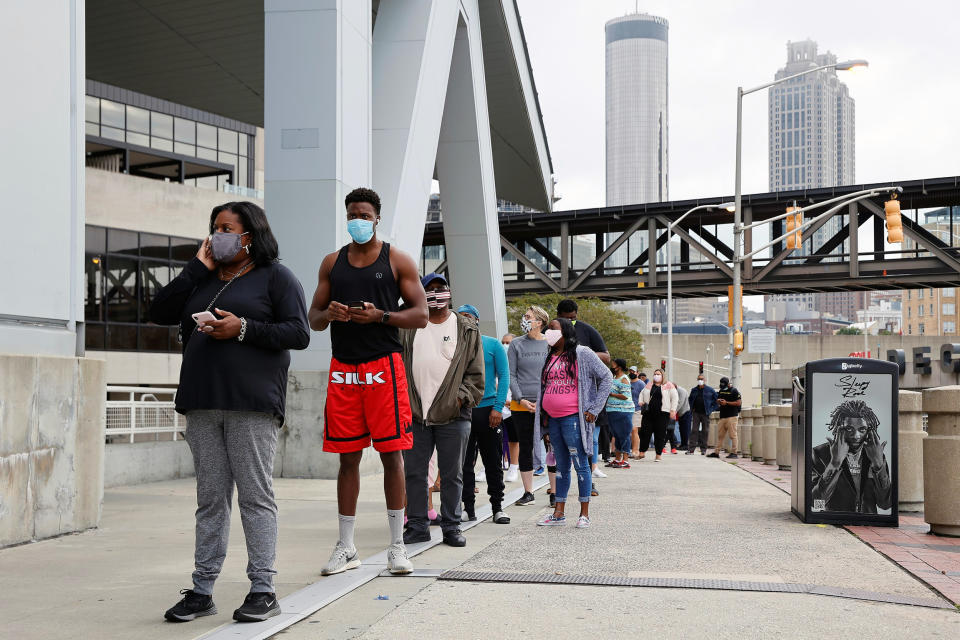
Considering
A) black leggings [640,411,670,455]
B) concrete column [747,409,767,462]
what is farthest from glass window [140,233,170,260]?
concrete column [747,409,767,462]

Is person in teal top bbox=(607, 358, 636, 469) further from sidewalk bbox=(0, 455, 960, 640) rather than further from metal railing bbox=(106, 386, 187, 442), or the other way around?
sidewalk bbox=(0, 455, 960, 640)

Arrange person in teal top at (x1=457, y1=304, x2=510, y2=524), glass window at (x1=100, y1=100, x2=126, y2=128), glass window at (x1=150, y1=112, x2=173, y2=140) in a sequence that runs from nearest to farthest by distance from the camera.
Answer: person in teal top at (x1=457, y1=304, x2=510, y2=524), glass window at (x1=100, y1=100, x2=126, y2=128), glass window at (x1=150, y1=112, x2=173, y2=140)

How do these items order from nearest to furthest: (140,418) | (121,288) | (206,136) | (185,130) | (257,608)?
(257,608)
(140,418)
(121,288)
(185,130)
(206,136)

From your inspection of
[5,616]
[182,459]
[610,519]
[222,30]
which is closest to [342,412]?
[5,616]

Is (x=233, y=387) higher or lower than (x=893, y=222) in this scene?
lower

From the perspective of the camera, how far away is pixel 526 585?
5449mm

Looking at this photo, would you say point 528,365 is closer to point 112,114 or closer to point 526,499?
point 526,499

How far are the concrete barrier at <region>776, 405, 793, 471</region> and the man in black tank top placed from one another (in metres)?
11.4

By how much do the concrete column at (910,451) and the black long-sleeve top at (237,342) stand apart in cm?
653

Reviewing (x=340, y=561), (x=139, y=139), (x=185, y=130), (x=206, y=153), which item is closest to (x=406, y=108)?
(x=340, y=561)

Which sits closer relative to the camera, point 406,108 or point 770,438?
point 406,108

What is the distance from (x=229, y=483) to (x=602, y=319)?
48353 millimetres

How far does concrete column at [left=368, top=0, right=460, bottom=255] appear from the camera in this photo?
15.5 m

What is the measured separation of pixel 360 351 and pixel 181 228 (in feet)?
105
